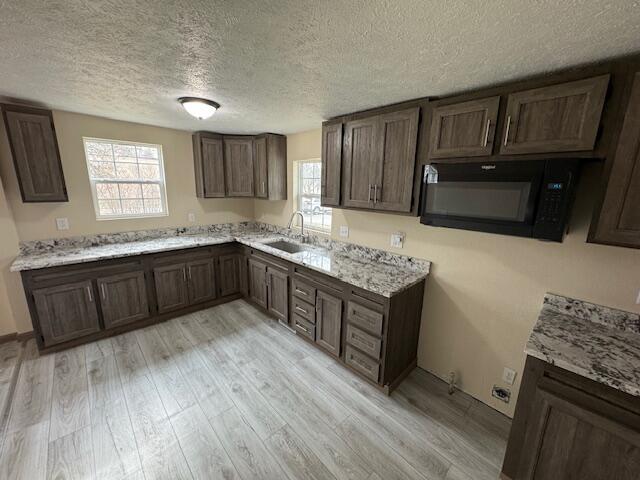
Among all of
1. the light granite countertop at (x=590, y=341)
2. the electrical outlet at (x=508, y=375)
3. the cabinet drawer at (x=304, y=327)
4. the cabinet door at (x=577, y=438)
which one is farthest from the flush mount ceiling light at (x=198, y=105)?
the electrical outlet at (x=508, y=375)

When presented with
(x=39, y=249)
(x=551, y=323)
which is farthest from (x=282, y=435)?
(x=39, y=249)

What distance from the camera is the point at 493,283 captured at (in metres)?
1.90

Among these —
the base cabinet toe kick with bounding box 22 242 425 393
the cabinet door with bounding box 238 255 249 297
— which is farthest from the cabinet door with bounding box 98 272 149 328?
the cabinet door with bounding box 238 255 249 297

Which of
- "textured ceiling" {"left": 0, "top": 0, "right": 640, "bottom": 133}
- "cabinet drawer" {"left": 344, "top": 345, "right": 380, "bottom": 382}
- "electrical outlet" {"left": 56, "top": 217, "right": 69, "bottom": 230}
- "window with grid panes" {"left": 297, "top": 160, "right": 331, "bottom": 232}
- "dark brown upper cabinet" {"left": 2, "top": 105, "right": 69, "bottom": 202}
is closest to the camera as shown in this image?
"textured ceiling" {"left": 0, "top": 0, "right": 640, "bottom": 133}

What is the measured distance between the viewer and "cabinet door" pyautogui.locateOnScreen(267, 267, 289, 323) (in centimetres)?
289

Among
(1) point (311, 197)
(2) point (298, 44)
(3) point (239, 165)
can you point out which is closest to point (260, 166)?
(3) point (239, 165)

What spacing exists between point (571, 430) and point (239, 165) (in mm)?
3896

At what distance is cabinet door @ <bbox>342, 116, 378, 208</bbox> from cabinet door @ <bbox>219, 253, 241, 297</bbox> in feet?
6.44

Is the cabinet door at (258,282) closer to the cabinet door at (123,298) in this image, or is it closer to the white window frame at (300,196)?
the white window frame at (300,196)

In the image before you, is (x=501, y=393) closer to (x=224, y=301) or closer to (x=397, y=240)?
(x=397, y=240)

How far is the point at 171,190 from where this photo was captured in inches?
137

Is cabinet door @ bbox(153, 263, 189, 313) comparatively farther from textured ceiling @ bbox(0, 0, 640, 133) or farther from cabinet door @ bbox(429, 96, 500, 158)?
cabinet door @ bbox(429, 96, 500, 158)

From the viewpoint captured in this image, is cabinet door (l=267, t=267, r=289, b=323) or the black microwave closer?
the black microwave

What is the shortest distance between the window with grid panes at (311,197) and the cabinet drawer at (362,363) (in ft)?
4.88
